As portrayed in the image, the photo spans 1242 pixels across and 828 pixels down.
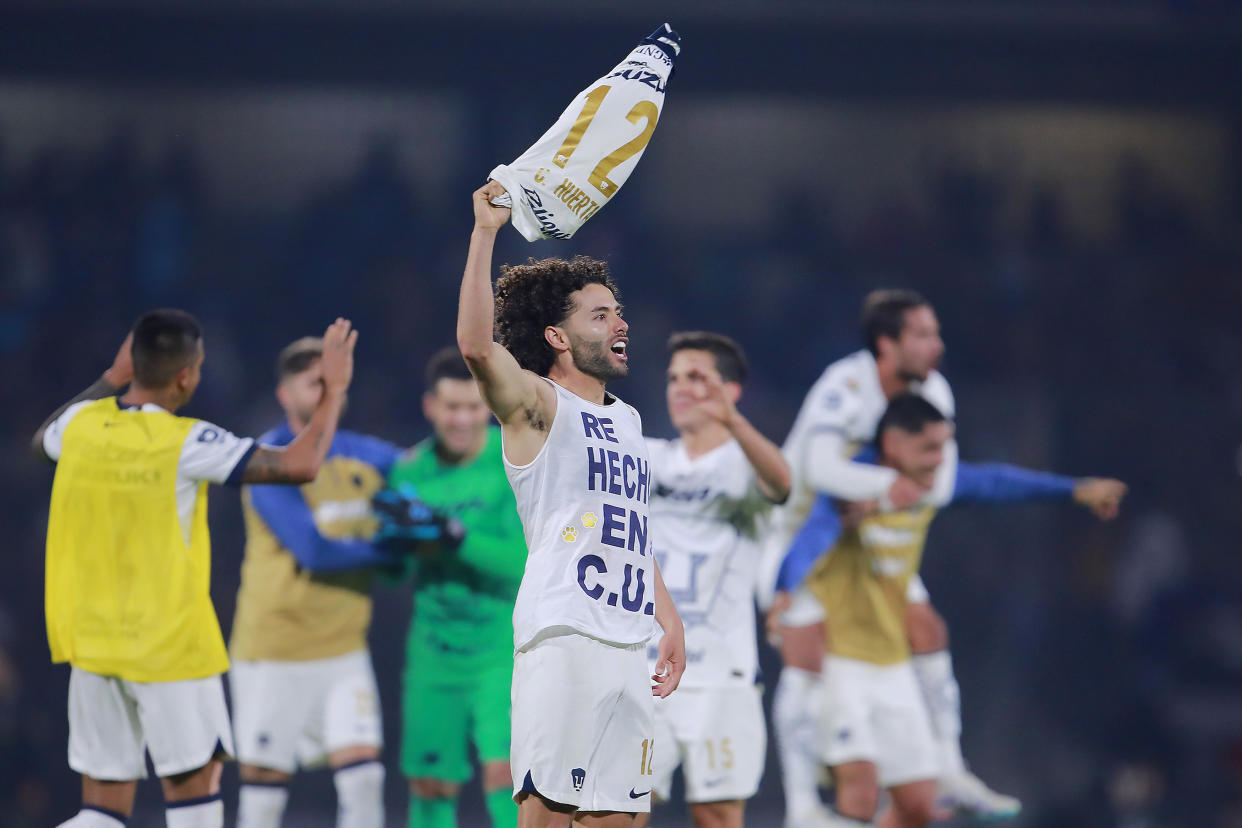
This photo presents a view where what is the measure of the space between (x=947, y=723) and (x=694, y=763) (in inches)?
77.2

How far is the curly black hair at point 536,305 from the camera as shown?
3920mm

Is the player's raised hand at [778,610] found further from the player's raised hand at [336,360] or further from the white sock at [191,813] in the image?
the white sock at [191,813]

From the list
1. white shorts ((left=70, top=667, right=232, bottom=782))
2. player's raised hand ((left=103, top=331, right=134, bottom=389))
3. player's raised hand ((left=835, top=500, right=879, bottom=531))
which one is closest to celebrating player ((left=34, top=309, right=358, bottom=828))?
white shorts ((left=70, top=667, right=232, bottom=782))

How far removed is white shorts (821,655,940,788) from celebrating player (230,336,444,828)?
2.04 metres

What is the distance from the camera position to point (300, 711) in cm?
604

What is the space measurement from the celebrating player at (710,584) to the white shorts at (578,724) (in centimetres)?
170

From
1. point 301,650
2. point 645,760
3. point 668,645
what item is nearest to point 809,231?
point 301,650

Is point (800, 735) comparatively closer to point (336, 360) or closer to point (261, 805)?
point (261, 805)

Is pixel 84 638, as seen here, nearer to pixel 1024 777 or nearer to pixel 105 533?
pixel 105 533

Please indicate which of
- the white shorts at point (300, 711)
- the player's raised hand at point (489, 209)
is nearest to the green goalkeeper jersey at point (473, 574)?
the white shorts at point (300, 711)

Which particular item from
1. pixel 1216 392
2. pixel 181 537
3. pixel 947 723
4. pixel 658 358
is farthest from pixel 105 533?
pixel 1216 392

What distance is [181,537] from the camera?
189 inches

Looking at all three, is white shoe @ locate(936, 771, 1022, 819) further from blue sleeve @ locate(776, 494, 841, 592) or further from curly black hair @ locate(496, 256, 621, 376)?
curly black hair @ locate(496, 256, 621, 376)

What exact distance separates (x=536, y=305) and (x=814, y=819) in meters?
3.25
